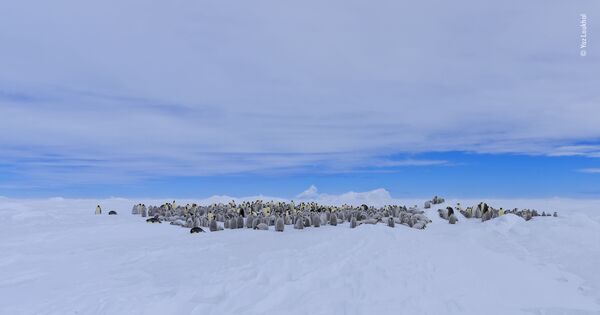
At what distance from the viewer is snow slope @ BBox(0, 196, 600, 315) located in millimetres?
7113

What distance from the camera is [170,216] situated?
18828 millimetres

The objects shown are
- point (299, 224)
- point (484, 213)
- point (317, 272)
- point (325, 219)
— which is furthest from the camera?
point (484, 213)

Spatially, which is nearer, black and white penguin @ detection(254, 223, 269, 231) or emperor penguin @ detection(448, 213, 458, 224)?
black and white penguin @ detection(254, 223, 269, 231)

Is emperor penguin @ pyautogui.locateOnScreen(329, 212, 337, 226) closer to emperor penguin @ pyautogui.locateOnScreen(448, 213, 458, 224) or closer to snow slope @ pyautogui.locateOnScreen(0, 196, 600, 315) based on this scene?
snow slope @ pyautogui.locateOnScreen(0, 196, 600, 315)

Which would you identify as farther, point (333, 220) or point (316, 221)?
point (333, 220)

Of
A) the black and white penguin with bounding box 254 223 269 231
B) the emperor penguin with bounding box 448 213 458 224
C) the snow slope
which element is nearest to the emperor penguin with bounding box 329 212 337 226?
the black and white penguin with bounding box 254 223 269 231

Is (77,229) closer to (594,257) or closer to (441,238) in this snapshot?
(441,238)

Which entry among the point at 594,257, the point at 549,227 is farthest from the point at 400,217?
the point at 594,257

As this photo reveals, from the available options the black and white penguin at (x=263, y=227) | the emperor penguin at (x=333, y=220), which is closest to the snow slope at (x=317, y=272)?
the black and white penguin at (x=263, y=227)

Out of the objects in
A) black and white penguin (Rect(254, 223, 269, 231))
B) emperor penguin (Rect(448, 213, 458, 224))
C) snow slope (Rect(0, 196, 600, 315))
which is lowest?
snow slope (Rect(0, 196, 600, 315))

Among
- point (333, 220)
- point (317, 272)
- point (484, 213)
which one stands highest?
point (333, 220)

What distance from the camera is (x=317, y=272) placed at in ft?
27.5

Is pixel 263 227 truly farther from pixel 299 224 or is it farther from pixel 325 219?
pixel 325 219

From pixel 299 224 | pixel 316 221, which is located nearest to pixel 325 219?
pixel 316 221
